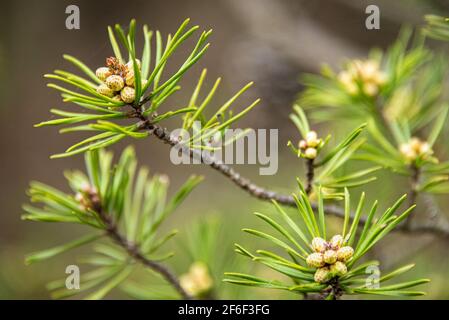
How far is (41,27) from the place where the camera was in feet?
4.73

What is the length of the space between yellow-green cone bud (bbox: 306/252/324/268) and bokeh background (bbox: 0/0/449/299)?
0.68 feet

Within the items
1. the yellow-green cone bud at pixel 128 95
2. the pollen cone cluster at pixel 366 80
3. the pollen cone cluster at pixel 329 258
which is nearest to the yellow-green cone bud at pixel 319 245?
the pollen cone cluster at pixel 329 258

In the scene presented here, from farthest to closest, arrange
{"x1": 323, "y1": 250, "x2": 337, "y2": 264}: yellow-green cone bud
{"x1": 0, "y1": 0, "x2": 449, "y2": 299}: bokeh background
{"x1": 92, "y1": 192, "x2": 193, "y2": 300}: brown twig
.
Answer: {"x1": 0, "y1": 0, "x2": 449, "y2": 299}: bokeh background < {"x1": 92, "y1": 192, "x2": 193, "y2": 300}: brown twig < {"x1": 323, "y1": 250, "x2": 337, "y2": 264}: yellow-green cone bud

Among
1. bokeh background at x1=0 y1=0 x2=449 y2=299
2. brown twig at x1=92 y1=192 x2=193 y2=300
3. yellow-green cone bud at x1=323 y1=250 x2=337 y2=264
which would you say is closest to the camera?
yellow-green cone bud at x1=323 y1=250 x2=337 y2=264

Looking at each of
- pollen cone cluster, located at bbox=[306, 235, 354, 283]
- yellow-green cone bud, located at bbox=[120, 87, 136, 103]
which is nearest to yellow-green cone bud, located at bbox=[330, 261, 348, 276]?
pollen cone cluster, located at bbox=[306, 235, 354, 283]

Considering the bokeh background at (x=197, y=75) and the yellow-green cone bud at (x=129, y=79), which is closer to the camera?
the yellow-green cone bud at (x=129, y=79)

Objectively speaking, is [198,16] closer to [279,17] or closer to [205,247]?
[279,17]

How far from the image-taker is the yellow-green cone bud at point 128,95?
315 mm

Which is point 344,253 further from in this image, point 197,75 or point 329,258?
point 197,75

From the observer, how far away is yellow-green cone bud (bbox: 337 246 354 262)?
305 millimetres

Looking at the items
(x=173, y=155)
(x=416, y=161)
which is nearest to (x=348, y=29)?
(x=416, y=161)

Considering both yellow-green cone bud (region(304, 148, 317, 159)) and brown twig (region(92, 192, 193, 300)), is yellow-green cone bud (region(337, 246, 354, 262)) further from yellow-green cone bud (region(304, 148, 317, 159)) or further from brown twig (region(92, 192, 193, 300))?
brown twig (region(92, 192, 193, 300))

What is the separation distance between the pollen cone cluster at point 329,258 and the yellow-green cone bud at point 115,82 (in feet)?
0.53

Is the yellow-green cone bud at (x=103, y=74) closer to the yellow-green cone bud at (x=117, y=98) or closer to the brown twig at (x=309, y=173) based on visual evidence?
the yellow-green cone bud at (x=117, y=98)
